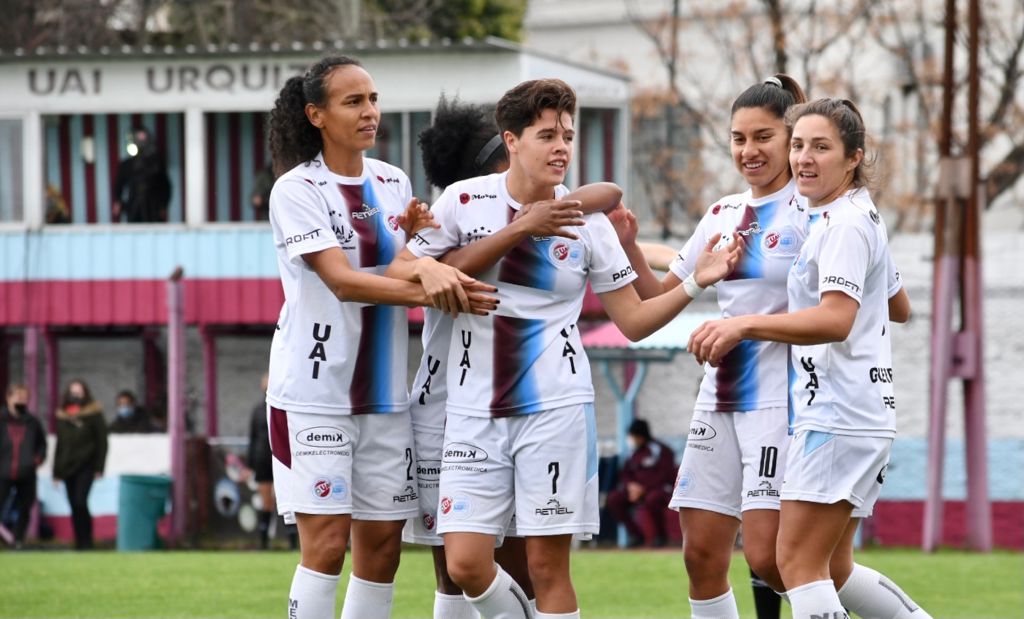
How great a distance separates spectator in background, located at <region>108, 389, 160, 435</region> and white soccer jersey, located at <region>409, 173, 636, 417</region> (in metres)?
16.6

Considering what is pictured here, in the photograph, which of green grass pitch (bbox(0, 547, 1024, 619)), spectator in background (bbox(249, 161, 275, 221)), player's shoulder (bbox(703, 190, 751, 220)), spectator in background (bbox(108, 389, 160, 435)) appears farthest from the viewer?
spectator in background (bbox(249, 161, 275, 221))

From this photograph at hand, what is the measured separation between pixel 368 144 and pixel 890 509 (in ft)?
53.4

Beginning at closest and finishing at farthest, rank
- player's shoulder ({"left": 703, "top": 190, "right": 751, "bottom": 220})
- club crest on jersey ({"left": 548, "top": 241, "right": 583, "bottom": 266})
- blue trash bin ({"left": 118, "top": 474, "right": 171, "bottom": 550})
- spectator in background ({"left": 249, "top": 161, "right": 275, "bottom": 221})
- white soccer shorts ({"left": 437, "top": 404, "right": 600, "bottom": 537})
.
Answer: white soccer shorts ({"left": 437, "top": 404, "right": 600, "bottom": 537})
club crest on jersey ({"left": 548, "top": 241, "right": 583, "bottom": 266})
player's shoulder ({"left": 703, "top": 190, "right": 751, "bottom": 220})
blue trash bin ({"left": 118, "top": 474, "right": 171, "bottom": 550})
spectator in background ({"left": 249, "top": 161, "right": 275, "bottom": 221})

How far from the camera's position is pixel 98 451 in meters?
19.8

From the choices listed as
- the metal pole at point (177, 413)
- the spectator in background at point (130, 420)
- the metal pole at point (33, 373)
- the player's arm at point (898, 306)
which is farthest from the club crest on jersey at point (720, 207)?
the metal pole at point (33, 373)

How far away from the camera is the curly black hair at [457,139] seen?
7246 millimetres

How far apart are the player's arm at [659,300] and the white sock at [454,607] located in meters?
1.23

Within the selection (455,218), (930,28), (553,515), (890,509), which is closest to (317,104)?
(455,218)

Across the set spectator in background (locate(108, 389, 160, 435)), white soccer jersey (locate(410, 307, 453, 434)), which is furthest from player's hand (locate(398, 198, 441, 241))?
spectator in background (locate(108, 389, 160, 435))

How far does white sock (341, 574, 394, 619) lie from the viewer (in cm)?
671

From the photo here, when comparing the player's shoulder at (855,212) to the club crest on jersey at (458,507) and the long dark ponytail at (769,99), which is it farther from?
the club crest on jersey at (458,507)

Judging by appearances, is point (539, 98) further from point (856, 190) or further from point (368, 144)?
point (856, 190)

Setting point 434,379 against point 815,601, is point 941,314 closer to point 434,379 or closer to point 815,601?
point 434,379

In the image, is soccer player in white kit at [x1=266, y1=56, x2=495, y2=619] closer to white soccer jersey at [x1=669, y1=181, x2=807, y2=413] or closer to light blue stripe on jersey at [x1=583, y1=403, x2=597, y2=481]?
light blue stripe on jersey at [x1=583, y1=403, x2=597, y2=481]
